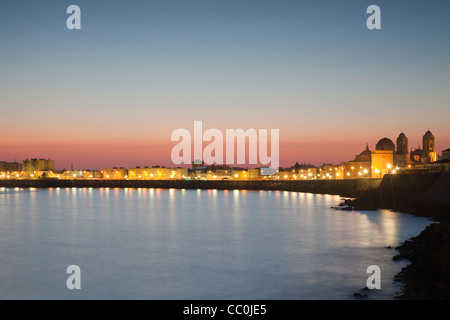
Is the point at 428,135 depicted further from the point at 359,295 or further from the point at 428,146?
the point at 359,295

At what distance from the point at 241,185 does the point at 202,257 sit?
11959 cm

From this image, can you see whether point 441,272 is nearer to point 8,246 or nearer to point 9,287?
point 9,287

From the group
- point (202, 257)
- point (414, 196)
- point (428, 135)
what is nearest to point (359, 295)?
point (202, 257)

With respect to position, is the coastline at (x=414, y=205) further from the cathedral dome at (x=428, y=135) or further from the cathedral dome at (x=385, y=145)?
the cathedral dome at (x=428, y=135)

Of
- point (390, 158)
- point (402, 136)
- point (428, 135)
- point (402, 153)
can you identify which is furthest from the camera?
point (402, 136)

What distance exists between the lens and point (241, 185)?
143 meters

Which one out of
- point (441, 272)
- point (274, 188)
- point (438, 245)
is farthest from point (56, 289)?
point (274, 188)

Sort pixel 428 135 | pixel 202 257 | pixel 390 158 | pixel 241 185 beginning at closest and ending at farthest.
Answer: pixel 202 257, pixel 390 158, pixel 428 135, pixel 241 185

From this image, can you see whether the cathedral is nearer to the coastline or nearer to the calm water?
A: the coastline

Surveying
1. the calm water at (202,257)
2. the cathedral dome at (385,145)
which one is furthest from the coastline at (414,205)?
the cathedral dome at (385,145)

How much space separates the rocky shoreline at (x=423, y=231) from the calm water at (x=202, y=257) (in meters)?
0.90

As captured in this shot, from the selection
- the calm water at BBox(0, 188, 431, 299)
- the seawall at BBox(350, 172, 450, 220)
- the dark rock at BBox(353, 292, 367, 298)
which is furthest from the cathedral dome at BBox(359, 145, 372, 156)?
the dark rock at BBox(353, 292, 367, 298)

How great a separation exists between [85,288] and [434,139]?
133480mm
